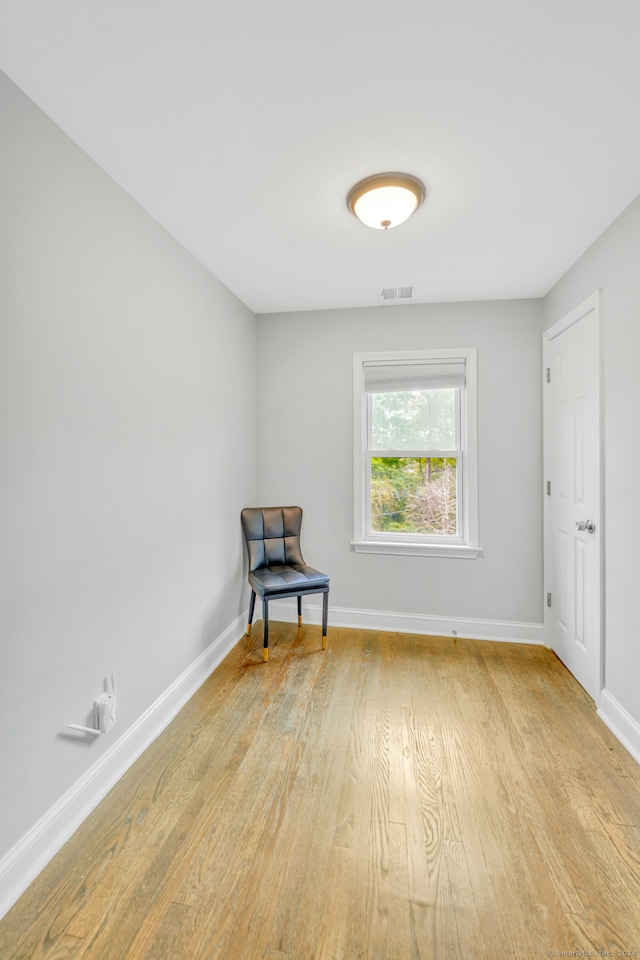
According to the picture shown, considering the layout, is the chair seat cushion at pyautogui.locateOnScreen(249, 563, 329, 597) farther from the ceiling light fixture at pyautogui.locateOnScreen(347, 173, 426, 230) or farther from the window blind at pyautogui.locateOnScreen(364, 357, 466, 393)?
the ceiling light fixture at pyautogui.locateOnScreen(347, 173, 426, 230)

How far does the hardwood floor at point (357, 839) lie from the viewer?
119 centimetres

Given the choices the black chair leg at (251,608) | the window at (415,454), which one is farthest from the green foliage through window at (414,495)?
the black chair leg at (251,608)

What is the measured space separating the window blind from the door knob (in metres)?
1.28

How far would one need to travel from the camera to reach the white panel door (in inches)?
90.1

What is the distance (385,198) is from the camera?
180 centimetres

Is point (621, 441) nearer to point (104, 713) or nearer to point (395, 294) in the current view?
point (395, 294)

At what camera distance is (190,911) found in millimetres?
1246

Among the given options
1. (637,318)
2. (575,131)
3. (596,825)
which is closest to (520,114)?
(575,131)

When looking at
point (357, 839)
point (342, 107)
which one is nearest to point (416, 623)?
point (357, 839)

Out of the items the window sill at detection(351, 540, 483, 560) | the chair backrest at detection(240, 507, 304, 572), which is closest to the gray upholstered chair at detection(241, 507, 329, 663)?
the chair backrest at detection(240, 507, 304, 572)

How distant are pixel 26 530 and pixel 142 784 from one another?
116cm

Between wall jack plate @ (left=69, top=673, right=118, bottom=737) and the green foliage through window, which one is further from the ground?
the green foliage through window

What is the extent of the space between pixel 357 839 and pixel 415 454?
7.84 ft

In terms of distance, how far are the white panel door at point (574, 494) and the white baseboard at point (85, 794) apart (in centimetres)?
220
